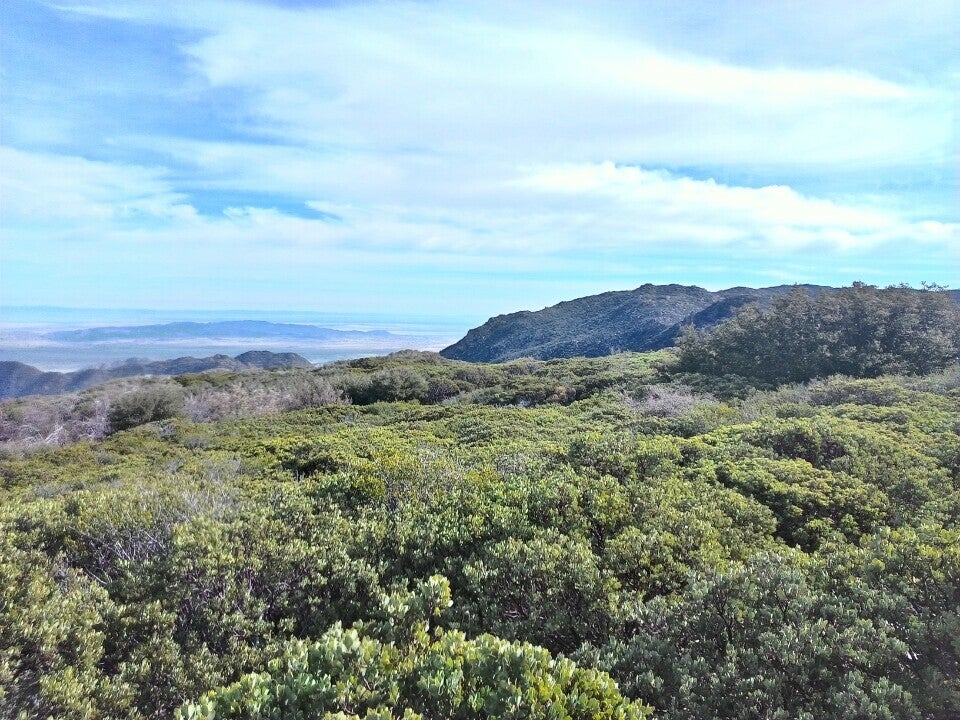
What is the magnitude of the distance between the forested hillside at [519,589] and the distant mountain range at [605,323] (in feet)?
280

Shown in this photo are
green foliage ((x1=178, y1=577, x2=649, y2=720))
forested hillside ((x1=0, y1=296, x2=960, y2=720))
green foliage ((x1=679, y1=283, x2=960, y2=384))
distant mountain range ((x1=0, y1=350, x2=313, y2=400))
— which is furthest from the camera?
distant mountain range ((x1=0, y1=350, x2=313, y2=400))

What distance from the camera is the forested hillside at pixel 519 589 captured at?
12.3 feet

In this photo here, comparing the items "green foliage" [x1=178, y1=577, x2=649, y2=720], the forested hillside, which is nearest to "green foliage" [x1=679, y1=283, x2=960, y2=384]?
the forested hillside

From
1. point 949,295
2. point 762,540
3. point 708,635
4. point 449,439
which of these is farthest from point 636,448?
point 949,295

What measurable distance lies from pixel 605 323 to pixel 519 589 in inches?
4636

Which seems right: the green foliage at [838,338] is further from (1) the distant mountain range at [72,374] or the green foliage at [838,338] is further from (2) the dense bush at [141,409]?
(1) the distant mountain range at [72,374]

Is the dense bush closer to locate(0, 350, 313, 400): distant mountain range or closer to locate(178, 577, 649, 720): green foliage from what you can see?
locate(178, 577, 649, 720): green foliage

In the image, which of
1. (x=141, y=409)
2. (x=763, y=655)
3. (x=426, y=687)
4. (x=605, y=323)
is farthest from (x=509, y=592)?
(x=605, y=323)

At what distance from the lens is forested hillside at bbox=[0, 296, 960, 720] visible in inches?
147

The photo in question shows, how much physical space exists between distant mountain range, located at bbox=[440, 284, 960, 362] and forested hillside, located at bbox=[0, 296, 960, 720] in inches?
3357

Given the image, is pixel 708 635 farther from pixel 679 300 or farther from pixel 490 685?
pixel 679 300

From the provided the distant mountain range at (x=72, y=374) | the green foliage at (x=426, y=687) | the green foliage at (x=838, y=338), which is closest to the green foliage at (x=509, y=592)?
the green foliage at (x=426, y=687)

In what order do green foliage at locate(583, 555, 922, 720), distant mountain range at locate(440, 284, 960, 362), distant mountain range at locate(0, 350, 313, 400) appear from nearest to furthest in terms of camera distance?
1. green foliage at locate(583, 555, 922, 720)
2. distant mountain range at locate(0, 350, 313, 400)
3. distant mountain range at locate(440, 284, 960, 362)

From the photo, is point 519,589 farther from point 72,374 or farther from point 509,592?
point 72,374
